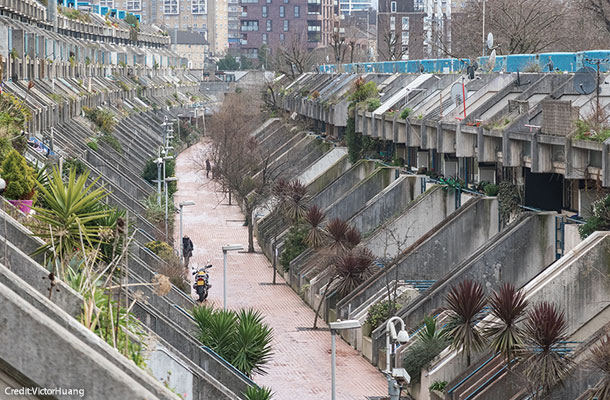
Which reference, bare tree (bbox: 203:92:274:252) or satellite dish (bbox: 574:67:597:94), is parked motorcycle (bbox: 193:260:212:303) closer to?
bare tree (bbox: 203:92:274:252)

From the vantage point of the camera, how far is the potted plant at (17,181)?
70.5 feet

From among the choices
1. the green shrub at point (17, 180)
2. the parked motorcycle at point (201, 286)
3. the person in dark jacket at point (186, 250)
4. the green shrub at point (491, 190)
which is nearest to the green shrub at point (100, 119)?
the person in dark jacket at point (186, 250)

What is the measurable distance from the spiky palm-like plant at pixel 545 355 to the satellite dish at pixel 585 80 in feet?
30.5

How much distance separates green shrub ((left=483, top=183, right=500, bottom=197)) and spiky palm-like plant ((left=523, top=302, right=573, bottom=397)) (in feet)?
41.8

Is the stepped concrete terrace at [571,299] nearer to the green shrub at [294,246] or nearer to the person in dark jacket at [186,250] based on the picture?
the green shrub at [294,246]

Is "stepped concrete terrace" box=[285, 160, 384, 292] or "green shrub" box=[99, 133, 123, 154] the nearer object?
"stepped concrete terrace" box=[285, 160, 384, 292]

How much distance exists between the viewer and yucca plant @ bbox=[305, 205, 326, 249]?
131 feet

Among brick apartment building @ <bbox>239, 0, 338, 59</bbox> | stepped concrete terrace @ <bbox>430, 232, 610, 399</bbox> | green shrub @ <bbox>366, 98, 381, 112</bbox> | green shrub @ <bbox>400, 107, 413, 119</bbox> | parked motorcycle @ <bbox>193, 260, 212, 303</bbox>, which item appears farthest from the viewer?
brick apartment building @ <bbox>239, 0, 338, 59</bbox>

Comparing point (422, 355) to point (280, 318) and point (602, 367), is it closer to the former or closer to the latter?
point (602, 367)

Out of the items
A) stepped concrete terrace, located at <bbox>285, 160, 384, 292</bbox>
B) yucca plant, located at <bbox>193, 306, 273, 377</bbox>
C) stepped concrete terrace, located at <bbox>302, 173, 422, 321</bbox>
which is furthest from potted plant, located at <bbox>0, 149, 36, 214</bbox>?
stepped concrete terrace, located at <bbox>285, 160, 384, 292</bbox>

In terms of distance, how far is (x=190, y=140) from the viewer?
10550 centimetres

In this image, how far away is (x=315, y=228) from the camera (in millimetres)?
40562

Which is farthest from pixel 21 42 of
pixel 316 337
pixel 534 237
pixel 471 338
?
pixel 471 338

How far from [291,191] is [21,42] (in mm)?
16581
